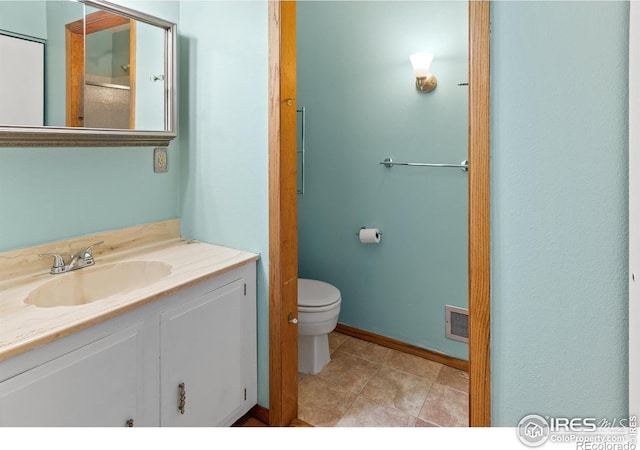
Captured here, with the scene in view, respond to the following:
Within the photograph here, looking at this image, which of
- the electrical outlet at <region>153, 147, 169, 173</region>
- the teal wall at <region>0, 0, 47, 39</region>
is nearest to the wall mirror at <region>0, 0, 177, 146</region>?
the teal wall at <region>0, 0, 47, 39</region>

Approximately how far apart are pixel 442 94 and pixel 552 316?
1575mm

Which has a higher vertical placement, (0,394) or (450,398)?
(0,394)

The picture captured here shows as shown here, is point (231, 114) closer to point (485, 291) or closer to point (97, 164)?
point (97, 164)

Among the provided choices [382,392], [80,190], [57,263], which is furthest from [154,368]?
[382,392]

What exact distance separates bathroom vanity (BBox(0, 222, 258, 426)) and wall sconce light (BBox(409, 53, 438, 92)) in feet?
4.45

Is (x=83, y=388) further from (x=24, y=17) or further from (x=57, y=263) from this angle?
(x=24, y=17)

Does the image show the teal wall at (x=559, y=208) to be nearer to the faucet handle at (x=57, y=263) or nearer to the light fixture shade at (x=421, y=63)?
the light fixture shade at (x=421, y=63)

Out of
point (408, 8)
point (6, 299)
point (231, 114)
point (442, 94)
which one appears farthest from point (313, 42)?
point (6, 299)

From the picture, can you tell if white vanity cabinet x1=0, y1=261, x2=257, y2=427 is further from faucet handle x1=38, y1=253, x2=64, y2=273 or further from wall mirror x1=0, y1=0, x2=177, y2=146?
wall mirror x1=0, y1=0, x2=177, y2=146

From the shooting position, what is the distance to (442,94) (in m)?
2.31

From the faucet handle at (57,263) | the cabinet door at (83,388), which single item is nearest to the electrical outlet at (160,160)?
the faucet handle at (57,263)

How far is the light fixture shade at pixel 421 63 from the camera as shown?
7.41ft

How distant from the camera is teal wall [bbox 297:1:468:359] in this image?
91.4 inches

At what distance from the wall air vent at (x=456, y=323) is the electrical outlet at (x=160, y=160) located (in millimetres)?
1733
